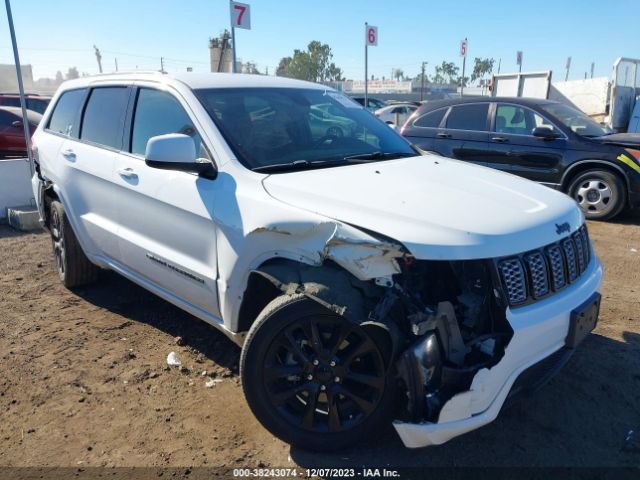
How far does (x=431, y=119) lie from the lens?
8727mm

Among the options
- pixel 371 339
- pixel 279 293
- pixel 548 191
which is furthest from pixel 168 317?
pixel 548 191

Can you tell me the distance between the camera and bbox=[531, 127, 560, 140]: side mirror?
7481mm

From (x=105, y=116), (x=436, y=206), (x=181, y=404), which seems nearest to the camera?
(x=436, y=206)

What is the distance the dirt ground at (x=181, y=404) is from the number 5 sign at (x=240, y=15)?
6.98 m

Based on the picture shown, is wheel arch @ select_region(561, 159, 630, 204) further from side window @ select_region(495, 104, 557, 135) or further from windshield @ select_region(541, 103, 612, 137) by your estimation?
side window @ select_region(495, 104, 557, 135)

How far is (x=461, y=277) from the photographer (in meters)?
2.40

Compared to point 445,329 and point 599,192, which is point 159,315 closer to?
point 445,329

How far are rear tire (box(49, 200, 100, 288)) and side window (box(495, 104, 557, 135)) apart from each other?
20.0 feet

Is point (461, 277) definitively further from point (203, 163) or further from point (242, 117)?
point (242, 117)

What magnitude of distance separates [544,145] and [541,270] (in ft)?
19.2

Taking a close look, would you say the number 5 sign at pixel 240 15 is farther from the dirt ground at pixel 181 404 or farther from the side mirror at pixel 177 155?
the side mirror at pixel 177 155

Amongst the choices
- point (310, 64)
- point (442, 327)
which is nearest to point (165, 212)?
point (442, 327)

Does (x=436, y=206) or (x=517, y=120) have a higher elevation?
(x=517, y=120)

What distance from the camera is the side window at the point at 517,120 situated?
7.80m
